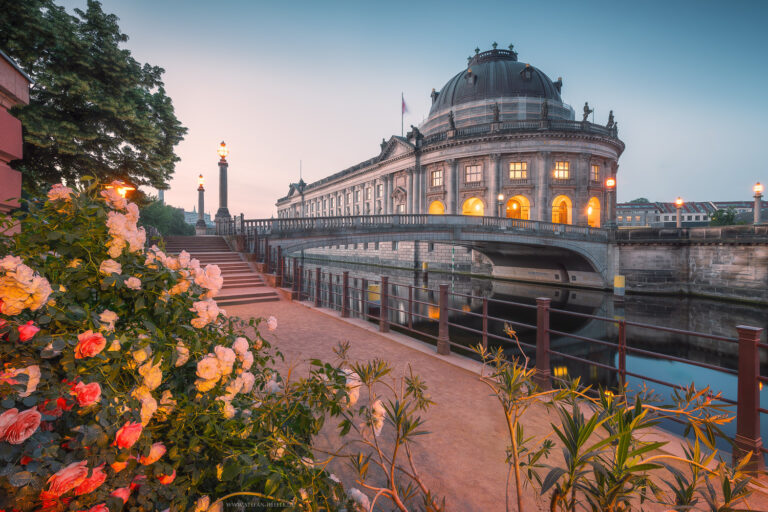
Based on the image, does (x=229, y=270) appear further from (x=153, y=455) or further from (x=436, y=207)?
(x=436, y=207)

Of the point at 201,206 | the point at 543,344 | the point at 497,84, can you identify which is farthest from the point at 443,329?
the point at 497,84

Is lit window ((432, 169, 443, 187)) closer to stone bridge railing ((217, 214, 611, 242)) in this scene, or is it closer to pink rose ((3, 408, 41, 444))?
stone bridge railing ((217, 214, 611, 242))

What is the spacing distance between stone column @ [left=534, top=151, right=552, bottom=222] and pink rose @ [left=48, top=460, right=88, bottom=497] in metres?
35.0

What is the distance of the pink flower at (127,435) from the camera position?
113 centimetres

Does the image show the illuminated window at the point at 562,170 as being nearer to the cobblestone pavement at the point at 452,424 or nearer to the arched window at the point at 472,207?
the arched window at the point at 472,207

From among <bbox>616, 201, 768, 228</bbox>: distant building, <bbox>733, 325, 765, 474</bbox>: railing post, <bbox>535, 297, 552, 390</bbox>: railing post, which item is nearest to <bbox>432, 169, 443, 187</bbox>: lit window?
<bbox>535, 297, 552, 390</bbox>: railing post

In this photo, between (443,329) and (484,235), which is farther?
(484,235)

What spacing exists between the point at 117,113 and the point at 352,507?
15.3 m

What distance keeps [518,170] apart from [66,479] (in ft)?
120

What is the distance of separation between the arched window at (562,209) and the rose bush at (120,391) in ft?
116

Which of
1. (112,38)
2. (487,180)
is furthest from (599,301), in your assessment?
(112,38)

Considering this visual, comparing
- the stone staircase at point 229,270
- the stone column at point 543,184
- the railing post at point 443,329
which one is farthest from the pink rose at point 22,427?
the stone column at point 543,184

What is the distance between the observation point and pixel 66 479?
101cm

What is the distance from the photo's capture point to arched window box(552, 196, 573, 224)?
32.6 meters
